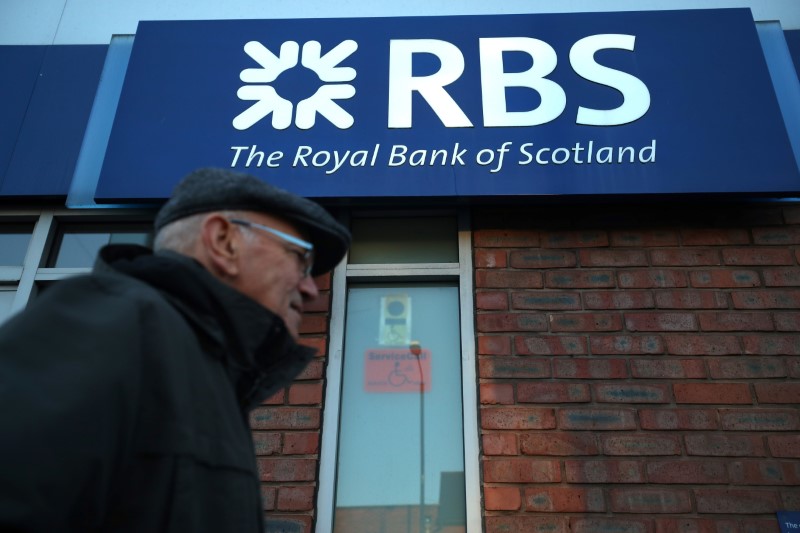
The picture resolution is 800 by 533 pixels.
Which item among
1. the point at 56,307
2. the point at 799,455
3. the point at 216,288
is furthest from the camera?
the point at 799,455

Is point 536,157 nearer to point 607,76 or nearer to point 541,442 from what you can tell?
point 607,76

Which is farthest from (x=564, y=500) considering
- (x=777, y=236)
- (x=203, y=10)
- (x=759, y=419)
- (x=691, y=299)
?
(x=203, y=10)

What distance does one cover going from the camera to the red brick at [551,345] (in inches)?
112

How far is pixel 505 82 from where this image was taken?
11.0ft

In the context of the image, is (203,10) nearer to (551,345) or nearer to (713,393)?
(551,345)

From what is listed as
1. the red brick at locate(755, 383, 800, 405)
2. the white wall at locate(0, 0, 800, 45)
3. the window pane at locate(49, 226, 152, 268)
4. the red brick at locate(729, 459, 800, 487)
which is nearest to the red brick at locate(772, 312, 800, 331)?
the red brick at locate(755, 383, 800, 405)

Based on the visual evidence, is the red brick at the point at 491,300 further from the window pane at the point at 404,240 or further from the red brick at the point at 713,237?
the red brick at the point at 713,237

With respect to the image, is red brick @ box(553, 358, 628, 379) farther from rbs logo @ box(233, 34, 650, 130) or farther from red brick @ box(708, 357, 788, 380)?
rbs logo @ box(233, 34, 650, 130)

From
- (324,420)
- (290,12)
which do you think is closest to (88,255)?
(324,420)

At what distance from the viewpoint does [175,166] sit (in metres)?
3.16

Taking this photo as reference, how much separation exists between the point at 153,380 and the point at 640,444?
7.48 ft

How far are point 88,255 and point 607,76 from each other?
9.59 feet

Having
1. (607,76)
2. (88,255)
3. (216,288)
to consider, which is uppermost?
(607,76)

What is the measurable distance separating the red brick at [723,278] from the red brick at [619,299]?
245mm
